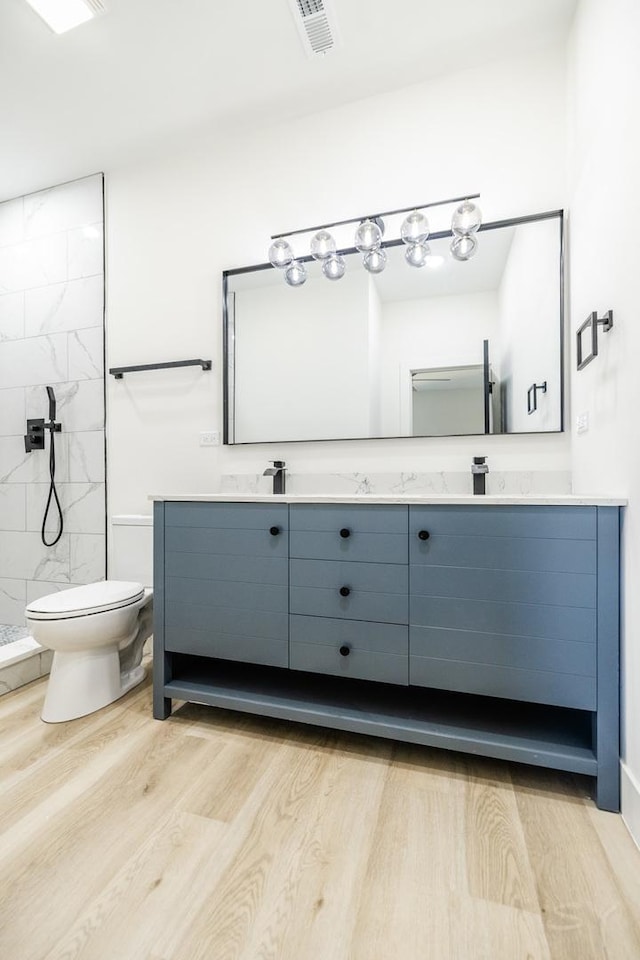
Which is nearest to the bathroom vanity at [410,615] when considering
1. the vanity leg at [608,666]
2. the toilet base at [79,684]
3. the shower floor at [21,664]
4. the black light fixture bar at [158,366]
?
the vanity leg at [608,666]

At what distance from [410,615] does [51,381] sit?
98.3 inches

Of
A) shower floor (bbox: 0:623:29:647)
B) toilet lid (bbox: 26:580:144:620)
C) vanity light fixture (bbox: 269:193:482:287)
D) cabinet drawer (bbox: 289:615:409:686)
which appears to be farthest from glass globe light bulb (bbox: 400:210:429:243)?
shower floor (bbox: 0:623:29:647)

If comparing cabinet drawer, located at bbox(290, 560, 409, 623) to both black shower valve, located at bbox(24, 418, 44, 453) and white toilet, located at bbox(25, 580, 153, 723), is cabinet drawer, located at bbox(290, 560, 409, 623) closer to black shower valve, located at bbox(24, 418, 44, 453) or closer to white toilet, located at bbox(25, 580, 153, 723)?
white toilet, located at bbox(25, 580, 153, 723)

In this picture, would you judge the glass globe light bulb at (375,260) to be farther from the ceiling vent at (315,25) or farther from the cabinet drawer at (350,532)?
the cabinet drawer at (350,532)

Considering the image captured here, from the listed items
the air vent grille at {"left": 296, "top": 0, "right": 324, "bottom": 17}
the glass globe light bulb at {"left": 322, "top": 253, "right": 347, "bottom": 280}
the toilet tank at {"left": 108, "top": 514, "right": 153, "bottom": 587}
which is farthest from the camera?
the toilet tank at {"left": 108, "top": 514, "right": 153, "bottom": 587}

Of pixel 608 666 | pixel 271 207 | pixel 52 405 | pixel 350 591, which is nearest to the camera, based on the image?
pixel 608 666

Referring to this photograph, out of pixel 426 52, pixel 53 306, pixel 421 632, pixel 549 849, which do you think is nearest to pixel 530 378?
pixel 421 632

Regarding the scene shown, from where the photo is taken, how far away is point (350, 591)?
148 cm

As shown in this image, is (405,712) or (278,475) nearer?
(405,712)

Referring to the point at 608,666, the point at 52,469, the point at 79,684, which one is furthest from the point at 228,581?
the point at 52,469

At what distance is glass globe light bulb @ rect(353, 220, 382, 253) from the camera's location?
1940 millimetres

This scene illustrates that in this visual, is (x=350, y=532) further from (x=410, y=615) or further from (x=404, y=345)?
(x=404, y=345)

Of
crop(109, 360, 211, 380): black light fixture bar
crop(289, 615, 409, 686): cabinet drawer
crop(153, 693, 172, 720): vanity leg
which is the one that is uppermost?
crop(109, 360, 211, 380): black light fixture bar

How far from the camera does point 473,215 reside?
182 cm
